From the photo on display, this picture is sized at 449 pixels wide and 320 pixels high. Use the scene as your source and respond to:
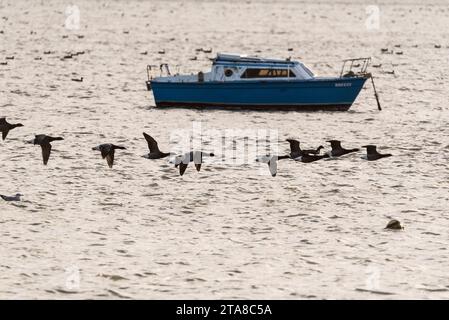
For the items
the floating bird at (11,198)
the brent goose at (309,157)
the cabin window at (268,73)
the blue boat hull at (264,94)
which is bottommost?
the floating bird at (11,198)

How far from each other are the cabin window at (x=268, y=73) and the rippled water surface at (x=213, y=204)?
1.18 m

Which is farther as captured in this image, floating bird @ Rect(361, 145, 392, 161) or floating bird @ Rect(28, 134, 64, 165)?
floating bird @ Rect(361, 145, 392, 161)

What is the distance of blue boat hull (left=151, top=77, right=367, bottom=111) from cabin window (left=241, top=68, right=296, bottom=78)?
214mm

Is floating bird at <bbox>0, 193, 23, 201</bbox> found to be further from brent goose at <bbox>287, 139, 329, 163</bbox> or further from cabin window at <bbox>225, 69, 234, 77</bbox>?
cabin window at <bbox>225, 69, 234, 77</bbox>

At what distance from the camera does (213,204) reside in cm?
1570

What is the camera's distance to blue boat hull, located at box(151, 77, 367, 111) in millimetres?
26531

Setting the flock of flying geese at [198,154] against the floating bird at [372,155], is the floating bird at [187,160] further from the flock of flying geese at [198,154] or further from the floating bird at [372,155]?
the floating bird at [372,155]

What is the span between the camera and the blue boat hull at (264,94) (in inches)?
1045

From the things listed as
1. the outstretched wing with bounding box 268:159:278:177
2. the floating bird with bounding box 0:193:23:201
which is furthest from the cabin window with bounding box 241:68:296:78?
the floating bird with bounding box 0:193:23:201

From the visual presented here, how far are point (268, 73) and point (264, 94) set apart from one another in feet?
2.15

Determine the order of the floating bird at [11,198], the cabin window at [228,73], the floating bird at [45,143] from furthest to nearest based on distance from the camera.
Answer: the cabin window at [228,73] < the floating bird at [45,143] < the floating bird at [11,198]

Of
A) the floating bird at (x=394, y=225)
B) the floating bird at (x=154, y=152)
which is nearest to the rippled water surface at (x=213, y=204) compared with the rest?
the floating bird at (x=394, y=225)

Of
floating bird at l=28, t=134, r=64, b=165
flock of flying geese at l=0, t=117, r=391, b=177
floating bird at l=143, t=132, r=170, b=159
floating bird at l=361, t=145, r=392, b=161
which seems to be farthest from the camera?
floating bird at l=361, t=145, r=392, b=161

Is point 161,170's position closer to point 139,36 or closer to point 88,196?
point 88,196
